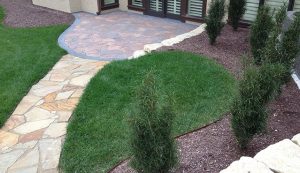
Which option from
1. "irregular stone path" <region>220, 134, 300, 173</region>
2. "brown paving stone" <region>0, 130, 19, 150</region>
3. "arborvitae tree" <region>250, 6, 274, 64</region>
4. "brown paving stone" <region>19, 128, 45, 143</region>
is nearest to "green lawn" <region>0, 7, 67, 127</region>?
"brown paving stone" <region>0, 130, 19, 150</region>

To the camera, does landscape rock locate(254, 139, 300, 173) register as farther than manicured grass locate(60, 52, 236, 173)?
No

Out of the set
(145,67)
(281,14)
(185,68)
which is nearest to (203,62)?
(185,68)

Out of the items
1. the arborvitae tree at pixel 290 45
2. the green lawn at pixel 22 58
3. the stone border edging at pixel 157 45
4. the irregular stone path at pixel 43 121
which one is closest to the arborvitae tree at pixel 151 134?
the irregular stone path at pixel 43 121

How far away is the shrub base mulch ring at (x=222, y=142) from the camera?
3.61m

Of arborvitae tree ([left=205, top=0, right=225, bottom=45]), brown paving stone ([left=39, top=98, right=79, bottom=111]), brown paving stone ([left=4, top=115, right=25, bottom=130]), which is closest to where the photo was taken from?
brown paving stone ([left=4, top=115, right=25, bottom=130])

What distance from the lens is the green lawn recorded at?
576 centimetres

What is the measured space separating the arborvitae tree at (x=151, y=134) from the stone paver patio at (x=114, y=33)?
15.0ft

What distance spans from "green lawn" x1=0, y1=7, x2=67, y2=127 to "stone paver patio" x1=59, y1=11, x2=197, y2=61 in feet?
1.45

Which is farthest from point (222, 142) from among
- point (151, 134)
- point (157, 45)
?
point (157, 45)

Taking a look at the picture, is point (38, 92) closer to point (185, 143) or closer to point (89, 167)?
point (89, 167)

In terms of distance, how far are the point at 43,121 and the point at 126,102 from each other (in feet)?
4.32

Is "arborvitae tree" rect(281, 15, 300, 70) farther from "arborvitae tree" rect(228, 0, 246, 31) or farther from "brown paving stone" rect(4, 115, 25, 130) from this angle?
"brown paving stone" rect(4, 115, 25, 130)

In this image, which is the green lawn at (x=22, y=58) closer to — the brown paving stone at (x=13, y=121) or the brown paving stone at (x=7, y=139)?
the brown paving stone at (x=13, y=121)

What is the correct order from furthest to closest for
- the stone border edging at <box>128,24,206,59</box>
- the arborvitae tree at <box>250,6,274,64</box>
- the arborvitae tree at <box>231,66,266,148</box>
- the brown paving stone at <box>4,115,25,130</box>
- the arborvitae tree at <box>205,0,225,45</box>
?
the stone border edging at <box>128,24,206,59</box> < the arborvitae tree at <box>205,0,225,45</box> < the arborvitae tree at <box>250,6,274,64</box> < the brown paving stone at <box>4,115,25,130</box> < the arborvitae tree at <box>231,66,266,148</box>
